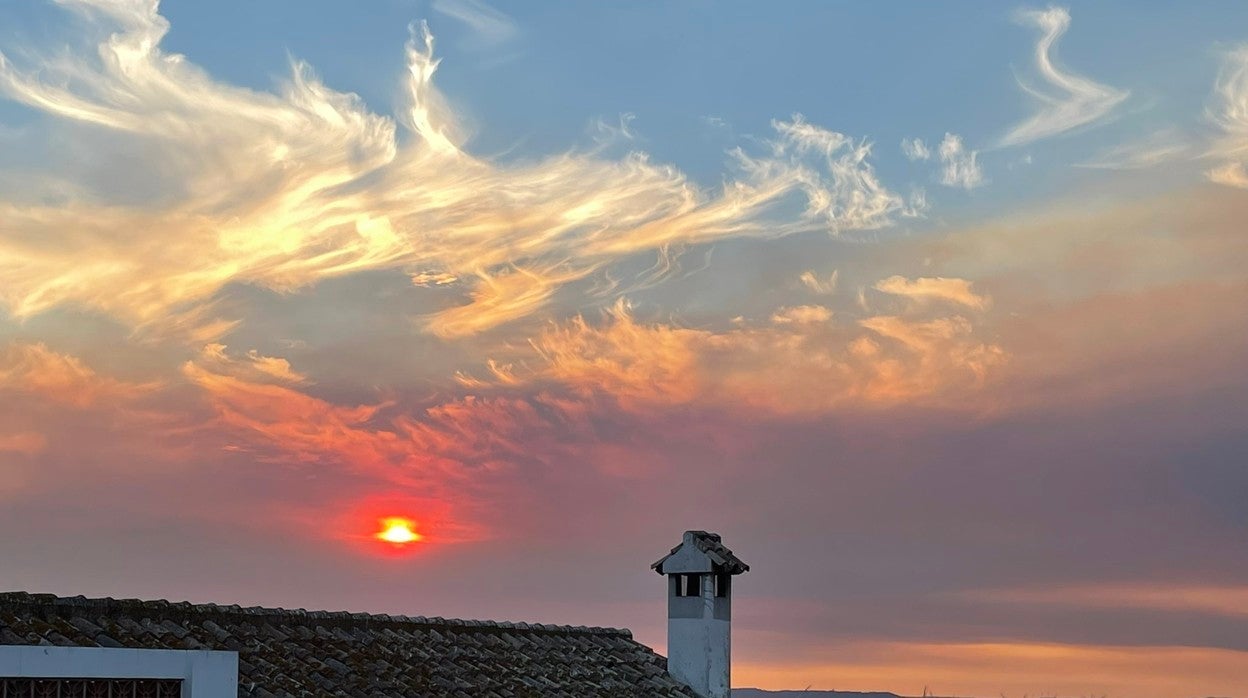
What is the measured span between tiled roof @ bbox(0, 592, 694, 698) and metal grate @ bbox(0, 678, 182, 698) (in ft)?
2.54

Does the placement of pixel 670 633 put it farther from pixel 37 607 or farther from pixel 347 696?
pixel 37 607

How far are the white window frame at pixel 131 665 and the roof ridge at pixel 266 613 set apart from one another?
193 cm

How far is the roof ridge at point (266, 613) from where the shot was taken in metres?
20.1

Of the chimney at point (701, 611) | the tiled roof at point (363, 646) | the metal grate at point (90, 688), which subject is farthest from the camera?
the chimney at point (701, 611)

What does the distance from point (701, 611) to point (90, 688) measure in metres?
15.0

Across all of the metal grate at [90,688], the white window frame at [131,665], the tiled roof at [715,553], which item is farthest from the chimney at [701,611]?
the metal grate at [90,688]

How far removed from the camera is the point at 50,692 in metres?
18.0

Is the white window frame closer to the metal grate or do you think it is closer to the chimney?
the metal grate

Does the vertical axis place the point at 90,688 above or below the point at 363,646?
below

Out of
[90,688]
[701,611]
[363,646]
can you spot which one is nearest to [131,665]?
[90,688]

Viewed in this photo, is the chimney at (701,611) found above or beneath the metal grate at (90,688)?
above

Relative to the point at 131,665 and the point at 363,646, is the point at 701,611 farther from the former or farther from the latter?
the point at 131,665

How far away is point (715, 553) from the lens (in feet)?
102

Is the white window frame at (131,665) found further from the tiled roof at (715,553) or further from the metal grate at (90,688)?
the tiled roof at (715,553)
